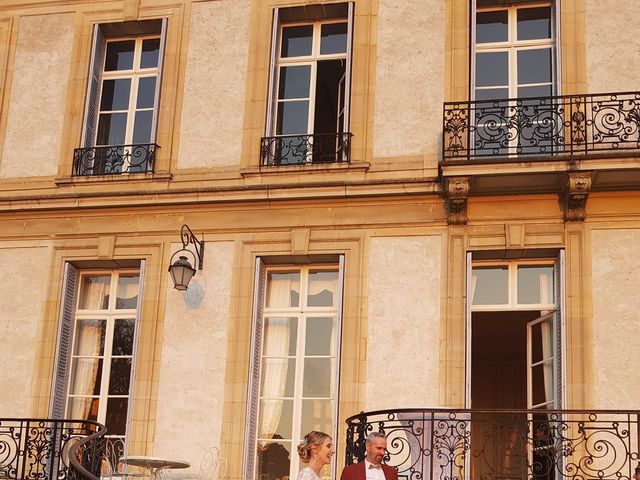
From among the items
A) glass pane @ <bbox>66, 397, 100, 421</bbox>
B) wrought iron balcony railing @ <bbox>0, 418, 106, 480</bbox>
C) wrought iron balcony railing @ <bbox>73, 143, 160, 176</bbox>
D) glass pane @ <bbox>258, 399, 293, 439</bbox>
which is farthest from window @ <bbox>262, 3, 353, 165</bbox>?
wrought iron balcony railing @ <bbox>0, 418, 106, 480</bbox>

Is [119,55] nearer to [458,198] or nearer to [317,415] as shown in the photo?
[458,198]

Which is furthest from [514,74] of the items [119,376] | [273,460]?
[119,376]

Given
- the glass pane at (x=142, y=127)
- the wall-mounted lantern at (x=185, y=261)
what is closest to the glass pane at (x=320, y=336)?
the wall-mounted lantern at (x=185, y=261)

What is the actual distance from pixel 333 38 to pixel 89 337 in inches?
162

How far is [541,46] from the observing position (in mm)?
11258

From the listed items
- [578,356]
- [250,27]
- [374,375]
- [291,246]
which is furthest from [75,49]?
[578,356]

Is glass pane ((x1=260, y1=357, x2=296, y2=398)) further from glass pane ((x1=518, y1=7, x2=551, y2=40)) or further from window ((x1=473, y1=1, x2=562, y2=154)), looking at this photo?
glass pane ((x1=518, y1=7, x2=551, y2=40))

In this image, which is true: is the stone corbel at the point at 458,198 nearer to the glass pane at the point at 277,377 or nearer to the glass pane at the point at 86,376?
the glass pane at the point at 277,377

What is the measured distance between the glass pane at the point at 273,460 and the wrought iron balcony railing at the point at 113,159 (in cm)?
323

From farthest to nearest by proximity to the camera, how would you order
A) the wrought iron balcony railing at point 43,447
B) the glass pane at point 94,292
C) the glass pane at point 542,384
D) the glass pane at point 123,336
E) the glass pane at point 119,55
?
the glass pane at point 119,55, the glass pane at point 94,292, the glass pane at point 123,336, the glass pane at point 542,384, the wrought iron balcony railing at point 43,447

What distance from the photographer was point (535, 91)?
36.5 ft

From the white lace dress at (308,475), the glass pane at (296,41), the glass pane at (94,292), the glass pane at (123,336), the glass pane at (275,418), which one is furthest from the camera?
the glass pane at (296,41)

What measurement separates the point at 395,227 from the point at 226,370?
2160 millimetres

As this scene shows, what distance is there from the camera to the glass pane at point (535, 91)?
1109 centimetres
